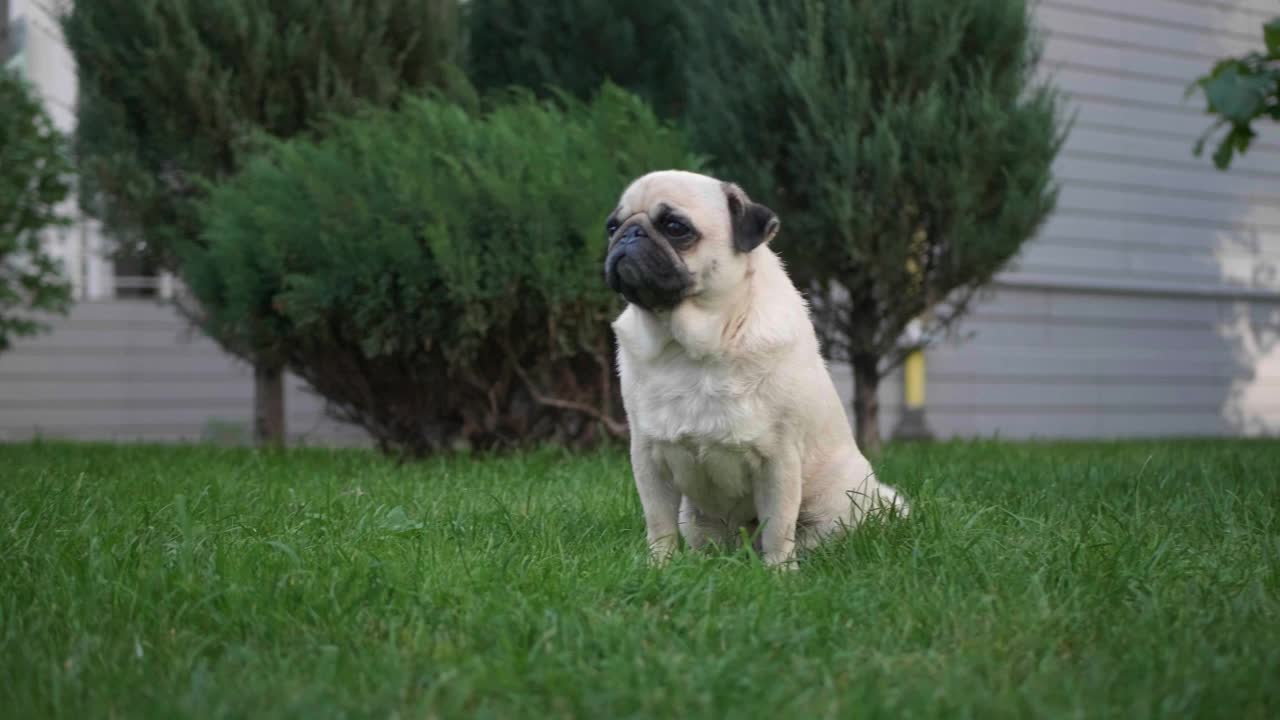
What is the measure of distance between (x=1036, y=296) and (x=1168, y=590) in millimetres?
8320

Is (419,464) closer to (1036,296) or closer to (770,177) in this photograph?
(770,177)

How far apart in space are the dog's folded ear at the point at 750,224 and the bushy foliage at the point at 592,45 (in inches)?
199

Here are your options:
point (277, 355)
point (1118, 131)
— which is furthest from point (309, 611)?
point (1118, 131)

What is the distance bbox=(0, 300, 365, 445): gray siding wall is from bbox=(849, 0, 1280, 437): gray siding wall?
542 centimetres

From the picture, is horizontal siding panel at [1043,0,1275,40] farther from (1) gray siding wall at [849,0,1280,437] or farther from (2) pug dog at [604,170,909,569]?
(2) pug dog at [604,170,909,569]

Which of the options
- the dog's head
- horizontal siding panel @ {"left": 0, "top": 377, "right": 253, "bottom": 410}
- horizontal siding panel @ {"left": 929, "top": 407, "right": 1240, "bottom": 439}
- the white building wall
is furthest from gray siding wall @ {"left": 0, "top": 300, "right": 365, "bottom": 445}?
the dog's head

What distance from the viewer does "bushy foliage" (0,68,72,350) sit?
7328mm

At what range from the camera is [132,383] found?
9.55 meters

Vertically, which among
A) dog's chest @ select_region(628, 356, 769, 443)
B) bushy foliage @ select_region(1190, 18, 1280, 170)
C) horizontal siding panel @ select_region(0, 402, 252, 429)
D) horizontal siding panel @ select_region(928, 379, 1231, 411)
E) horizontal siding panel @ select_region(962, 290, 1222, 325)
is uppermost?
bushy foliage @ select_region(1190, 18, 1280, 170)

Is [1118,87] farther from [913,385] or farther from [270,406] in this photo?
[270,406]

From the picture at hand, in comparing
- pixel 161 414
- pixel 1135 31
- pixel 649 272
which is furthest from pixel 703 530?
pixel 1135 31

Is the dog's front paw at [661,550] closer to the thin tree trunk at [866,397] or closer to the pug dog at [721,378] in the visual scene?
the pug dog at [721,378]

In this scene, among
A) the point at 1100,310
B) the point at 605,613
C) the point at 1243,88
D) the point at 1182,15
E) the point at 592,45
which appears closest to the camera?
the point at 605,613

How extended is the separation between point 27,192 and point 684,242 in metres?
5.99
